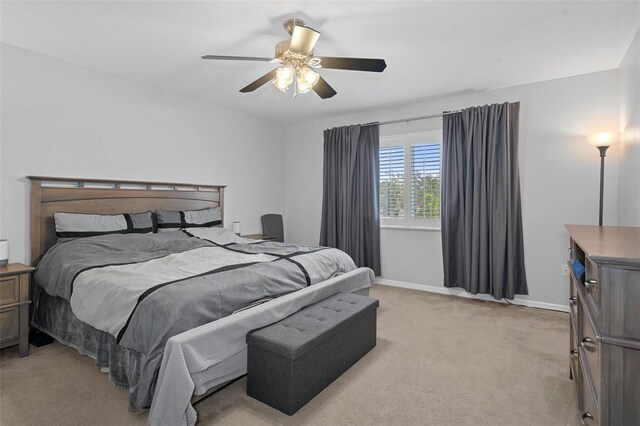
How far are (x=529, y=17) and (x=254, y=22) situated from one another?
205 centimetres

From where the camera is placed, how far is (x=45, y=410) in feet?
6.30

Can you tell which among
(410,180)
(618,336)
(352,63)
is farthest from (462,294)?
(618,336)

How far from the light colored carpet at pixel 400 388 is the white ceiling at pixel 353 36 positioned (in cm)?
256

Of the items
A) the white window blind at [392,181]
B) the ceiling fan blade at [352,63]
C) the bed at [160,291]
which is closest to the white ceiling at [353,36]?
→ the ceiling fan blade at [352,63]

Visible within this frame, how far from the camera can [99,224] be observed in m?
3.22

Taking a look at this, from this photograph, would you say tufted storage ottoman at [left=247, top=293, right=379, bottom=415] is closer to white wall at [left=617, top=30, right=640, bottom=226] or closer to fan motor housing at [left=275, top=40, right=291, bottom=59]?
fan motor housing at [left=275, top=40, right=291, bottom=59]

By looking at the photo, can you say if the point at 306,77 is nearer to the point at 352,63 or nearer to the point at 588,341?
the point at 352,63

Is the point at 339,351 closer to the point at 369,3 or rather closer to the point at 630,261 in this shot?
the point at 630,261

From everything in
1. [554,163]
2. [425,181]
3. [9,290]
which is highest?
[554,163]

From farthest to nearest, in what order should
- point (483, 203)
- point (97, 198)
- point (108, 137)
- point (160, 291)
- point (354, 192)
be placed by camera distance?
point (354, 192)
point (483, 203)
point (108, 137)
point (97, 198)
point (160, 291)

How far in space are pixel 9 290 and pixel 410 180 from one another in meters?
4.36

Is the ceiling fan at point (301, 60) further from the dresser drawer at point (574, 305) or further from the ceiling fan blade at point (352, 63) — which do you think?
the dresser drawer at point (574, 305)

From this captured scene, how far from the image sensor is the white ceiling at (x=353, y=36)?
93.0 inches

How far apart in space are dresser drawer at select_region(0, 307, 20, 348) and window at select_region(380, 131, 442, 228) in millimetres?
4088
